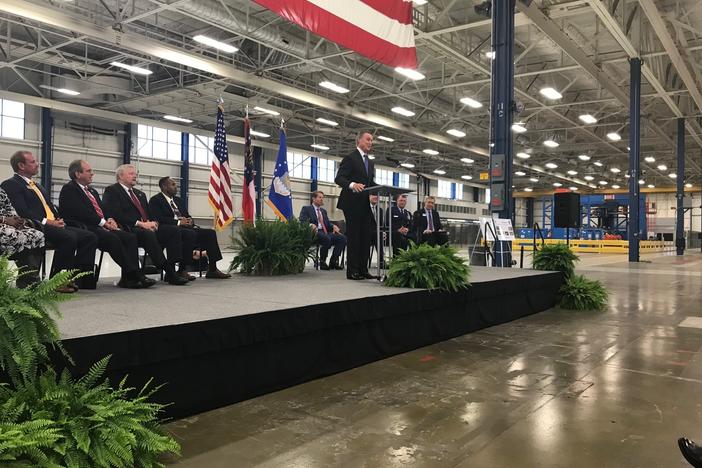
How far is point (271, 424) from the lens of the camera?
101 inches

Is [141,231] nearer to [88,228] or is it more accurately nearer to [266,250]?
[88,228]

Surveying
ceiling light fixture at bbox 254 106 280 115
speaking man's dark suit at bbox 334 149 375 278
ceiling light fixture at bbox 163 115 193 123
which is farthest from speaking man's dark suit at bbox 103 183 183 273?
ceiling light fixture at bbox 163 115 193 123

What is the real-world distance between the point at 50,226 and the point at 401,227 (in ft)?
17.4

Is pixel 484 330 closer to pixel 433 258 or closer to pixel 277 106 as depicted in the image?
pixel 433 258

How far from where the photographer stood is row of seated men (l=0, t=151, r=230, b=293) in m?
3.74

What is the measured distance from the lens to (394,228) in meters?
8.43

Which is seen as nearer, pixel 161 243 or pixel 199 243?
pixel 161 243

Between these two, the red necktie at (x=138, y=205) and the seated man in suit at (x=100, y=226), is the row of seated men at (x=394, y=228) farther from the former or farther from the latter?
the seated man in suit at (x=100, y=226)

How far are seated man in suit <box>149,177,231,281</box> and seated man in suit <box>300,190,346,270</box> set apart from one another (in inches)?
73.1

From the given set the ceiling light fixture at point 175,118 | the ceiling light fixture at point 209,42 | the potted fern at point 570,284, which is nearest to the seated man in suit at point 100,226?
the potted fern at point 570,284

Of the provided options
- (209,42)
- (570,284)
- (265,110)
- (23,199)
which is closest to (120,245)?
(23,199)

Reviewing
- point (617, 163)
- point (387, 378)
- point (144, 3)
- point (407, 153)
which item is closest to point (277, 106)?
point (144, 3)

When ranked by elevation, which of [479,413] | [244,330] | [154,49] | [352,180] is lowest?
[479,413]

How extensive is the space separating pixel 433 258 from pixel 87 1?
37.8 feet
